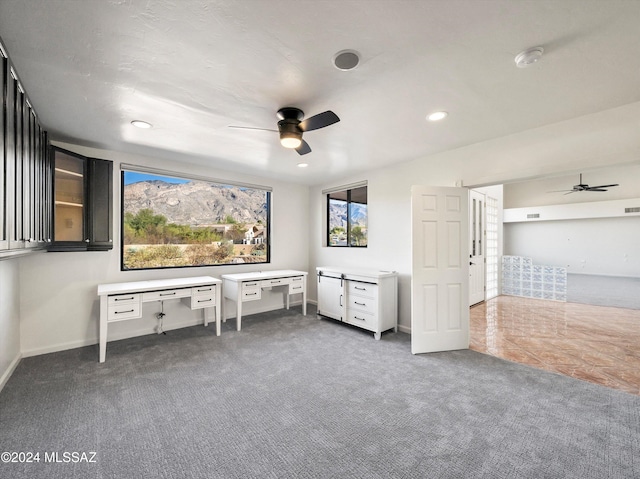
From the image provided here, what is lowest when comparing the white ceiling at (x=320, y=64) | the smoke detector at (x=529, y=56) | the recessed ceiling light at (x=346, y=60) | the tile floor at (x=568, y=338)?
the tile floor at (x=568, y=338)

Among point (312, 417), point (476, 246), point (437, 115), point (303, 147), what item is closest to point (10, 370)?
point (312, 417)

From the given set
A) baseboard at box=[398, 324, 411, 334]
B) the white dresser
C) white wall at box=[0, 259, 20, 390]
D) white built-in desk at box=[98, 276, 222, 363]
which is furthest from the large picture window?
baseboard at box=[398, 324, 411, 334]

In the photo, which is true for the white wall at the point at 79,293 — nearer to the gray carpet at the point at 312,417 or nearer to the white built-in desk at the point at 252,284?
the gray carpet at the point at 312,417

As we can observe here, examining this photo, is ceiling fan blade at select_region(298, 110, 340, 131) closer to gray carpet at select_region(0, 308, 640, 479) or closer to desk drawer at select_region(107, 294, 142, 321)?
gray carpet at select_region(0, 308, 640, 479)

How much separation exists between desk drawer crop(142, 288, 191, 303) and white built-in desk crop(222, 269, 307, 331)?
0.73 meters

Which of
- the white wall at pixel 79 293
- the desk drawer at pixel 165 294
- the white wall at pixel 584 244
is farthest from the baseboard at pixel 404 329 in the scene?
the white wall at pixel 584 244

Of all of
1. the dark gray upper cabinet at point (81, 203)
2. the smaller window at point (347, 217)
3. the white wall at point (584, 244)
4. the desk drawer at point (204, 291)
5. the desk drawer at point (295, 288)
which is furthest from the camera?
the white wall at point (584, 244)

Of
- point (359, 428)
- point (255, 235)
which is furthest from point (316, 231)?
point (359, 428)

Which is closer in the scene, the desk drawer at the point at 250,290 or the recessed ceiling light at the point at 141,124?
the recessed ceiling light at the point at 141,124

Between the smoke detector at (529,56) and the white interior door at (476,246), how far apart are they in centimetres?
404

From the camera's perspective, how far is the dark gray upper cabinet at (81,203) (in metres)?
3.00

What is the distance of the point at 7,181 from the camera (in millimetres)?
1662

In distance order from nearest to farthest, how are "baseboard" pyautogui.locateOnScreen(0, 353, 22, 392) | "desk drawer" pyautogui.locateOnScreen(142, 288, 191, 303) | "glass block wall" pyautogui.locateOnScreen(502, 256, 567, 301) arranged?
"baseboard" pyautogui.locateOnScreen(0, 353, 22, 392) < "desk drawer" pyautogui.locateOnScreen(142, 288, 191, 303) < "glass block wall" pyautogui.locateOnScreen(502, 256, 567, 301)

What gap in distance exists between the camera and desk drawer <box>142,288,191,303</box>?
3289 mm
